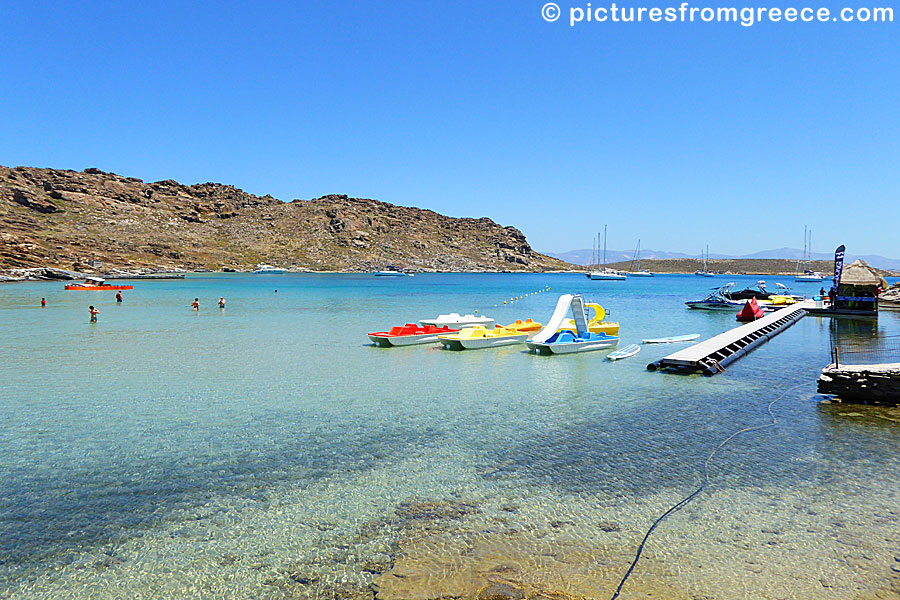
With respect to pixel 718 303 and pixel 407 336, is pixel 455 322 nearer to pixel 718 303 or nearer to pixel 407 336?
pixel 407 336

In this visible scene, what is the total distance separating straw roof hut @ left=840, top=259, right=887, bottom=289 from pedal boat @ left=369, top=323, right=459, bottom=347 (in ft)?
108

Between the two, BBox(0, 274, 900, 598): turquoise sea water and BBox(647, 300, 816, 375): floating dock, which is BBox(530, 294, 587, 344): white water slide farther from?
BBox(0, 274, 900, 598): turquoise sea water

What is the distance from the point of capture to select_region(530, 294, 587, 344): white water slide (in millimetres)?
25086

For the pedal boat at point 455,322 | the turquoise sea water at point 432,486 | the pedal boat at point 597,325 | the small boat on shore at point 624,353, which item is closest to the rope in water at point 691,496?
the turquoise sea water at point 432,486

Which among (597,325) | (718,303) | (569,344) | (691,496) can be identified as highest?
(597,325)

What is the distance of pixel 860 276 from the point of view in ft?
139

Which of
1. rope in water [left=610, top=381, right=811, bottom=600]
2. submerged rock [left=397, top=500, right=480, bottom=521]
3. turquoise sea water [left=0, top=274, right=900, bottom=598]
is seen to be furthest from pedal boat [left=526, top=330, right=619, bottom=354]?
submerged rock [left=397, top=500, right=480, bottom=521]

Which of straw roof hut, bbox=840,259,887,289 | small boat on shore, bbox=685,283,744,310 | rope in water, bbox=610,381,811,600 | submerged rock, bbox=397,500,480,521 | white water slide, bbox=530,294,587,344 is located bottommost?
small boat on shore, bbox=685,283,744,310

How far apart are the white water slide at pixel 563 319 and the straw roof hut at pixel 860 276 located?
88.4ft

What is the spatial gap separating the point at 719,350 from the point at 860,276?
27995mm

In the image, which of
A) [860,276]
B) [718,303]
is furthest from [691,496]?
[718,303]

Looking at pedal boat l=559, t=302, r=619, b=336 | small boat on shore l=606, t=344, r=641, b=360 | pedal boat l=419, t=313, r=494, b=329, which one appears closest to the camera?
small boat on shore l=606, t=344, r=641, b=360

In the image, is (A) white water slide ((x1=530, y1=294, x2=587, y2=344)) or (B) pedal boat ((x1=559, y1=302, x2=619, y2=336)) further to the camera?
(B) pedal boat ((x1=559, y1=302, x2=619, y2=336))

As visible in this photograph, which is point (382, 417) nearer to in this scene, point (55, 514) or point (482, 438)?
point (482, 438)
